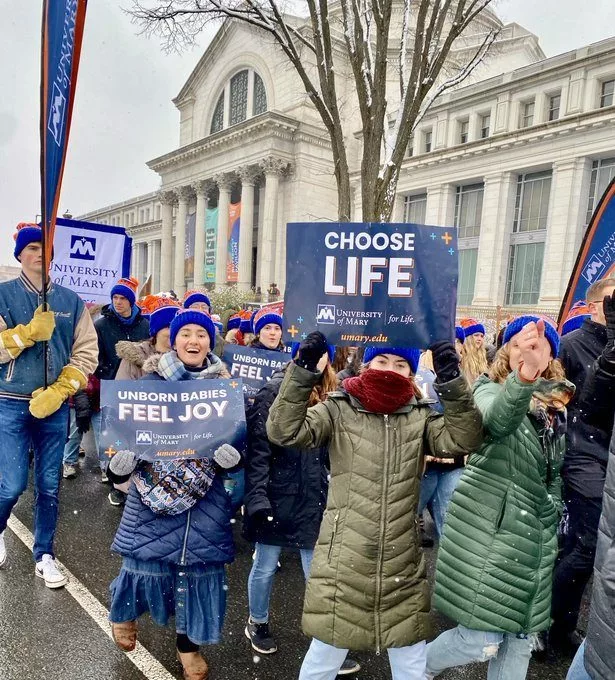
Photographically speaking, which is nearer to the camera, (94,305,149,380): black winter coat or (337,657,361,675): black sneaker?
(337,657,361,675): black sneaker

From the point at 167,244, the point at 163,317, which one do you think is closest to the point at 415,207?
the point at 167,244

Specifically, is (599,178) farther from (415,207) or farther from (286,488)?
(286,488)

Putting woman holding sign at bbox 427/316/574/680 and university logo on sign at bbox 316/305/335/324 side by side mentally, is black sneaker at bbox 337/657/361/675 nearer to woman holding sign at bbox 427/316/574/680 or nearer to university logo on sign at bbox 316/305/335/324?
woman holding sign at bbox 427/316/574/680

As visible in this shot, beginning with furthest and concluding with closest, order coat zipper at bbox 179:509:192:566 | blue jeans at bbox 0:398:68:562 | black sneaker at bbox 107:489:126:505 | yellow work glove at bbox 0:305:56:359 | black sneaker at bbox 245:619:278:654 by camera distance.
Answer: black sneaker at bbox 107:489:126:505, blue jeans at bbox 0:398:68:562, yellow work glove at bbox 0:305:56:359, black sneaker at bbox 245:619:278:654, coat zipper at bbox 179:509:192:566

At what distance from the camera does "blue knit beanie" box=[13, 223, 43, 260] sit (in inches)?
145

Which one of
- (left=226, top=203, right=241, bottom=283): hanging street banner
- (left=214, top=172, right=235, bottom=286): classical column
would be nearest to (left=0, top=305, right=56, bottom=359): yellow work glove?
(left=226, top=203, right=241, bottom=283): hanging street banner

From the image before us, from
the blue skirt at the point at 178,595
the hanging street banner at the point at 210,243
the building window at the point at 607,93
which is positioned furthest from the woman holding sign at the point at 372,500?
the hanging street banner at the point at 210,243

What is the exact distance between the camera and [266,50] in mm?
37906

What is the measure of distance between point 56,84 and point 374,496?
9.01ft

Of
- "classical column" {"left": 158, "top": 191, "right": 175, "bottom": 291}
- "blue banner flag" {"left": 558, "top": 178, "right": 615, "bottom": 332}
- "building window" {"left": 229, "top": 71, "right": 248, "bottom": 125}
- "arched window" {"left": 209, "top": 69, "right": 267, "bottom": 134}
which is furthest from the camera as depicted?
"classical column" {"left": 158, "top": 191, "right": 175, "bottom": 291}

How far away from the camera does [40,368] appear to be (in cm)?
369

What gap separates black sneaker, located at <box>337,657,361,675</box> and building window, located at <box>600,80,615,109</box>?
98.4 feet

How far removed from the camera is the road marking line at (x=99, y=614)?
281cm

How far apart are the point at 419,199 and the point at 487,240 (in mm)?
6438
